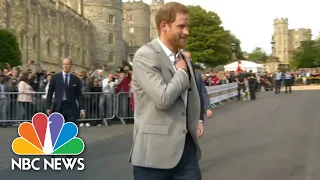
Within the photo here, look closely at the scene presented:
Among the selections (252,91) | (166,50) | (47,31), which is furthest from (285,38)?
(166,50)

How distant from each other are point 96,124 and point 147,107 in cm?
1158

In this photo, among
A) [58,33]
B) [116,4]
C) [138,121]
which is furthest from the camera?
[116,4]

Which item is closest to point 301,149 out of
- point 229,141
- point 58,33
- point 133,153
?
point 229,141

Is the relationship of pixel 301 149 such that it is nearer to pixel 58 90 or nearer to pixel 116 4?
pixel 58 90

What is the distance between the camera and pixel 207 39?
67312 millimetres

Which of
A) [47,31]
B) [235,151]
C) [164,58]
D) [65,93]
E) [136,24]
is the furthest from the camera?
[136,24]

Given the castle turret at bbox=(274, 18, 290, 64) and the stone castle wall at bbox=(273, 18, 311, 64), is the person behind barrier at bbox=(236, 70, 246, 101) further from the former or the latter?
the stone castle wall at bbox=(273, 18, 311, 64)

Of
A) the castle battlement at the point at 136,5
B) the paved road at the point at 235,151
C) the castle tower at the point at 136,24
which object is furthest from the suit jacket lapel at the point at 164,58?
the castle battlement at the point at 136,5

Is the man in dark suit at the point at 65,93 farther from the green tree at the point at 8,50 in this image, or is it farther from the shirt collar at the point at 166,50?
the green tree at the point at 8,50

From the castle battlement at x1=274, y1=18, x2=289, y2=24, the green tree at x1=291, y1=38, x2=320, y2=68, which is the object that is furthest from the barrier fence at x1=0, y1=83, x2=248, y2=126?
the castle battlement at x1=274, y1=18, x2=289, y2=24

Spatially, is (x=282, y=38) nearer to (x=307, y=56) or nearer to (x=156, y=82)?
(x=307, y=56)

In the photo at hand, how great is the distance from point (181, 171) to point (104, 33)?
7609cm

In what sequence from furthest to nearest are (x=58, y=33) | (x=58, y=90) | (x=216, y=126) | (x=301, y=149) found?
(x=58, y=33) < (x=216, y=126) < (x=301, y=149) < (x=58, y=90)

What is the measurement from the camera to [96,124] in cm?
1463
